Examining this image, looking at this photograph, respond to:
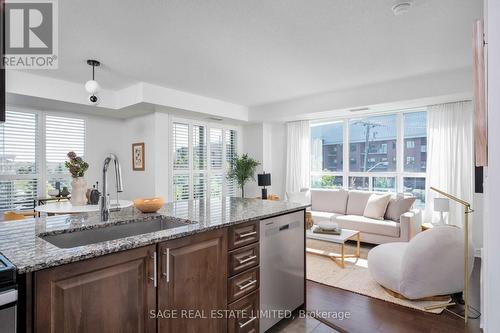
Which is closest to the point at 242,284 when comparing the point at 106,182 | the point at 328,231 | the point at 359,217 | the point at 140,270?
the point at 140,270

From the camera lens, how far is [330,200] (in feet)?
17.7

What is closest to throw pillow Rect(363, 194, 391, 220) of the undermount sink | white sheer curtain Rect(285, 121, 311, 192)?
white sheer curtain Rect(285, 121, 311, 192)

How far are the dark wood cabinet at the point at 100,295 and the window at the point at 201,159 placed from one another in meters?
4.07

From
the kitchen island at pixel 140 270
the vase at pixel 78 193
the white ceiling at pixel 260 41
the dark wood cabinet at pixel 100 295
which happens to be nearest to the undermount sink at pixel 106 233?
the kitchen island at pixel 140 270

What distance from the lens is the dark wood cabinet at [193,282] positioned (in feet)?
4.72

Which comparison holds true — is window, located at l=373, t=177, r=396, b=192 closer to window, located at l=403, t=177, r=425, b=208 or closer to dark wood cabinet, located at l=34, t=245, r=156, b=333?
window, located at l=403, t=177, r=425, b=208

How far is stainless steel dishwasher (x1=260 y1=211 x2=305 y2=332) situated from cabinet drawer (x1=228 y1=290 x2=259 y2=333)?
7 centimetres

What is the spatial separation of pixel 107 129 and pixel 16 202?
1903 mm

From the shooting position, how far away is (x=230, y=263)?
1.80m

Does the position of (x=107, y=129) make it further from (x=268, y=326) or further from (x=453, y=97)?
(x=453, y=97)

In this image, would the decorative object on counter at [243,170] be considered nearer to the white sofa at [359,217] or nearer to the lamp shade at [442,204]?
the white sofa at [359,217]

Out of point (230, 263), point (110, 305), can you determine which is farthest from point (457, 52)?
point (110, 305)

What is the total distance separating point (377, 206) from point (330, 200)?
943 mm

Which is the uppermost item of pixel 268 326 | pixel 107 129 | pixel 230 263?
pixel 107 129
